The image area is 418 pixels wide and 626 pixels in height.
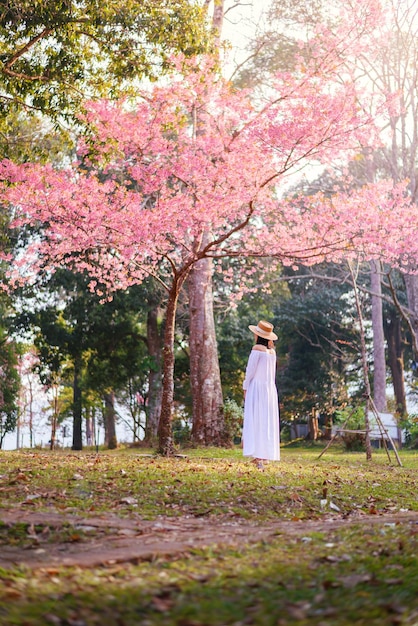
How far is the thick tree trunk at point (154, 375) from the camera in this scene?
23.7m

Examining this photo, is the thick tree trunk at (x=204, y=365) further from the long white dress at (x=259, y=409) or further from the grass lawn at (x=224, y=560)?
the grass lawn at (x=224, y=560)

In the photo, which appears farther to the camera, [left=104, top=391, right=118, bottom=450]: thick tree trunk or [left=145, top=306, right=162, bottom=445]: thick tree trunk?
[left=104, top=391, right=118, bottom=450]: thick tree trunk

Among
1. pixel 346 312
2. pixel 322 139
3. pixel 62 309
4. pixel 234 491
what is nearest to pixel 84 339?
pixel 62 309

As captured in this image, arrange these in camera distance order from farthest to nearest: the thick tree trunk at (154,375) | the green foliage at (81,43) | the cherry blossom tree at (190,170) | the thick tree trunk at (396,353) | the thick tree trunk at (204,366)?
1. the thick tree trunk at (396,353)
2. the thick tree trunk at (154,375)
3. the thick tree trunk at (204,366)
4. the cherry blossom tree at (190,170)
5. the green foliage at (81,43)

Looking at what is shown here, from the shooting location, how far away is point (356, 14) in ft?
50.8

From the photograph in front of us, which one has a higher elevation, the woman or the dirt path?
the woman

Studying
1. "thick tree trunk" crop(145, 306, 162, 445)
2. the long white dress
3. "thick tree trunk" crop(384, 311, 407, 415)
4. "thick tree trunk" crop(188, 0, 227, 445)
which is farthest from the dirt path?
"thick tree trunk" crop(384, 311, 407, 415)

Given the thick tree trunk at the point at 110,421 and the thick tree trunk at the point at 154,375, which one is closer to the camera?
the thick tree trunk at the point at 154,375

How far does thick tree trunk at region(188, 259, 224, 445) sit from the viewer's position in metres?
16.7

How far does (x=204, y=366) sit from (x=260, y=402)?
643cm

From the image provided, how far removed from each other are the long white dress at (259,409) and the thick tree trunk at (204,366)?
6.11 metres

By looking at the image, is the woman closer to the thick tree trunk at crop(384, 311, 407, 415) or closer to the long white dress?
the long white dress

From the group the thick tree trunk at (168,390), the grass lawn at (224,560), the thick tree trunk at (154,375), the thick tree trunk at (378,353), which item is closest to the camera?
the grass lawn at (224,560)

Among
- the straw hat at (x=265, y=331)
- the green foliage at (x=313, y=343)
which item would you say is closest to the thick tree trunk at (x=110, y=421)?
the green foliage at (x=313, y=343)
